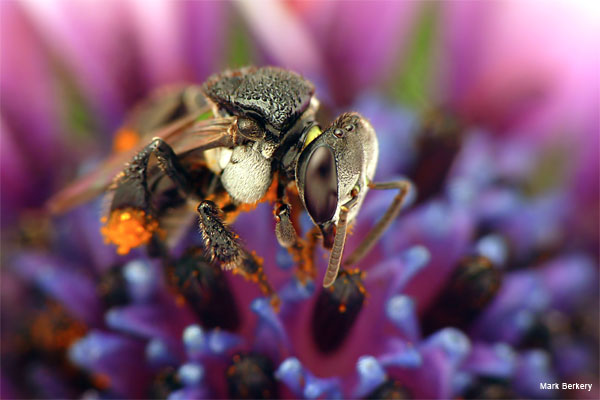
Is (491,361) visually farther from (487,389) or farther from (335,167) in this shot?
(335,167)

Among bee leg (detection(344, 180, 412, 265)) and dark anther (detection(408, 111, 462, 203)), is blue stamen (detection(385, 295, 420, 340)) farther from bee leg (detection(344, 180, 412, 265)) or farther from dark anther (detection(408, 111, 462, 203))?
dark anther (detection(408, 111, 462, 203))

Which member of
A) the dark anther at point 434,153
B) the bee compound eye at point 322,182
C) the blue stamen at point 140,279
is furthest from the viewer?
the dark anther at point 434,153

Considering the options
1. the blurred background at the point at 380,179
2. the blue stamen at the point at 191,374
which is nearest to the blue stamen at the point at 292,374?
the blurred background at the point at 380,179

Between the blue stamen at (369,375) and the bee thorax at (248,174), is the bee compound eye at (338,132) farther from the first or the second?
the blue stamen at (369,375)

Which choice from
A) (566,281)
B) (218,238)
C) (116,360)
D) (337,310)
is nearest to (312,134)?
(218,238)

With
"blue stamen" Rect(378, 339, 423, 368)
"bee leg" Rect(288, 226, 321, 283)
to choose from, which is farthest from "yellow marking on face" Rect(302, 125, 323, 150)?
"blue stamen" Rect(378, 339, 423, 368)
